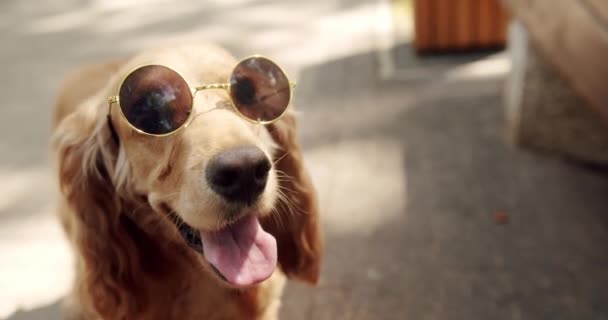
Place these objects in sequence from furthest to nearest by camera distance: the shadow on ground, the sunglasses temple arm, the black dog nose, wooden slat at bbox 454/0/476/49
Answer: wooden slat at bbox 454/0/476/49, the shadow on ground, the sunglasses temple arm, the black dog nose

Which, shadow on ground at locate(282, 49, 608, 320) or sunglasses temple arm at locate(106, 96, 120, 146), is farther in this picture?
shadow on ground at locate(282, 49, 608, 320)

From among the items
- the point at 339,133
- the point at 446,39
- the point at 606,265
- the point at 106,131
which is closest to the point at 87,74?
the point at 106,131

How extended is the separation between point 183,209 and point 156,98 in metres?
0.27

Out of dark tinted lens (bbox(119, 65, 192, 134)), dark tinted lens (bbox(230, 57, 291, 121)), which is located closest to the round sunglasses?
dark tinted lens (bbox(119, 65, 192, 134))

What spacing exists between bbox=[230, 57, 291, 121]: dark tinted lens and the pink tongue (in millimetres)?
272

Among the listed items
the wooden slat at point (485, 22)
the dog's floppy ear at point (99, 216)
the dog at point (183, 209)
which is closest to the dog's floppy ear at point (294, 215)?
the dog at point (183, 209)

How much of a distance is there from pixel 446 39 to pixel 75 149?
2716mm

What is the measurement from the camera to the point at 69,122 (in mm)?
1812

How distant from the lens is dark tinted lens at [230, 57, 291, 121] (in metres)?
1.60

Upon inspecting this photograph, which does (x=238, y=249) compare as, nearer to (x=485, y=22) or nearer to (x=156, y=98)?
(x=156, y=98)

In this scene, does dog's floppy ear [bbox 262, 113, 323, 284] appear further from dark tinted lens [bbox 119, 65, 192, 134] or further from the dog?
dark tinted lens [bbox 119, 65, 192, 134]

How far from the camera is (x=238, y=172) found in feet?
4.53

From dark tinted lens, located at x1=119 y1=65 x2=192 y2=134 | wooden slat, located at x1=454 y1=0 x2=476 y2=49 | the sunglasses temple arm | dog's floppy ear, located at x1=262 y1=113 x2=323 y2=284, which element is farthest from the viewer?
wooden slat, located at x1=454 y1=0 x2=476 y2=49

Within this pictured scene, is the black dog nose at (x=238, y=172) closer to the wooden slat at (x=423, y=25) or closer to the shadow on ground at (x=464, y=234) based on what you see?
the shadow on ground at (x=464, y=234)
